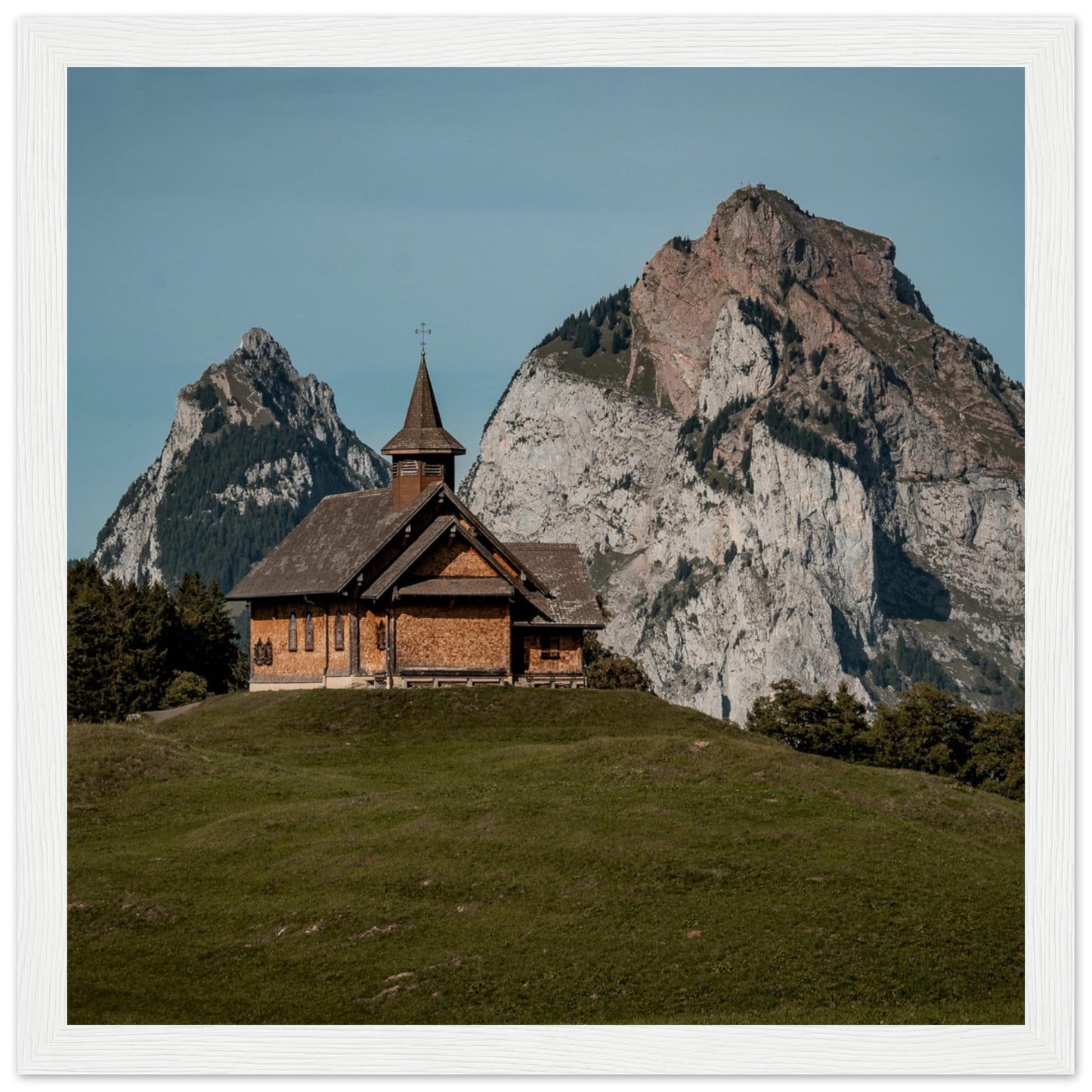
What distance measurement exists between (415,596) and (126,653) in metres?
16.8

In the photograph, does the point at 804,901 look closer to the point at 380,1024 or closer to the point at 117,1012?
the point at 380,1024

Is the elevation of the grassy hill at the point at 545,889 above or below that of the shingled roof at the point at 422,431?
below

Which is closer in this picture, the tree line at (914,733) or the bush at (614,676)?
the tree line at (914,733)

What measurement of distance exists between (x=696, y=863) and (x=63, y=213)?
16.8 meters

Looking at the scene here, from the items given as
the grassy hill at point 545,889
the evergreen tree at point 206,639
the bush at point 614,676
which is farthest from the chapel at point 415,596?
the bush at point 614,676

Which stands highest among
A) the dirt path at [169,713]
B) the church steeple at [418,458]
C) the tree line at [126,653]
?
the church steeple at [418,458]

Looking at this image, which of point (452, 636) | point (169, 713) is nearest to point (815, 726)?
point (452, 636)

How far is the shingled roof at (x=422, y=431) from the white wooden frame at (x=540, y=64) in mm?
38018

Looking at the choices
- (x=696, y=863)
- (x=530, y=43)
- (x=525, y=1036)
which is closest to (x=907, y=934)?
(x=696, y=863)

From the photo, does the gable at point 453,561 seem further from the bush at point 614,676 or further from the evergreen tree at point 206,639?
the bush at point 614,676

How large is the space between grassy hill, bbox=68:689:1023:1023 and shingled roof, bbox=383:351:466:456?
20.6 m

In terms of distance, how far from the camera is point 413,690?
57.4 metres

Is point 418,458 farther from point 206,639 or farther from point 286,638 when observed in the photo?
point 206,639

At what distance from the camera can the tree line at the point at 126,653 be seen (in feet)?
230
